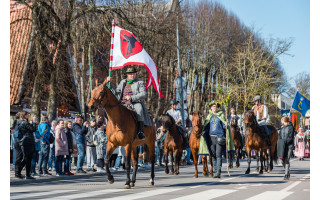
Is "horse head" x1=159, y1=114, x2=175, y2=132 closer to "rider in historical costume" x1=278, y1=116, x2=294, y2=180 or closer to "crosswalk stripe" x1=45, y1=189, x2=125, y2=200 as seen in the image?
"rider in historical costume" x1=278, y1=116, x2=294, y2=180

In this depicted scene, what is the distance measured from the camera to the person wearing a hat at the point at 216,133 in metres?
15.6

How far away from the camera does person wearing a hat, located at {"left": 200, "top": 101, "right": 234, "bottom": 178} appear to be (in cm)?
1555

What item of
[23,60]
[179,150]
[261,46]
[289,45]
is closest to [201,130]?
[179,150]

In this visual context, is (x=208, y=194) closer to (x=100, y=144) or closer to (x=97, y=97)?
(x=97, y=97)

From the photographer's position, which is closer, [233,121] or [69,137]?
[69,137]

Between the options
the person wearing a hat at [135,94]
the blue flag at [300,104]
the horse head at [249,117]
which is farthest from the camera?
the blue flag at [300,104]

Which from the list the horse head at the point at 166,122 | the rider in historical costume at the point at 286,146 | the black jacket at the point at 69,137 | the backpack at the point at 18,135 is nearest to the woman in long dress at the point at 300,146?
the horse head at the point at 166,122

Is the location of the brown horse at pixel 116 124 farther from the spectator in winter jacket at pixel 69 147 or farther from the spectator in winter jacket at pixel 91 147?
the spectator in winter jacket at pixel 91 147

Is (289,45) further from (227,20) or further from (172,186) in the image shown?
(172,186)

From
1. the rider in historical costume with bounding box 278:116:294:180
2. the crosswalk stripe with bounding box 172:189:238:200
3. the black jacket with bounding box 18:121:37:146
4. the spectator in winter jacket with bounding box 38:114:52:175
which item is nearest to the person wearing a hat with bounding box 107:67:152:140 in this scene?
the crosswalk stripe with bounding box 172:189:238:200

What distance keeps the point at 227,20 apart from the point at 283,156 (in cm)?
3381

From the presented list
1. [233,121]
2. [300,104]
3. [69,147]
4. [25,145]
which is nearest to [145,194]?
[25,145]

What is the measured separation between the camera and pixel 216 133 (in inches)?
619

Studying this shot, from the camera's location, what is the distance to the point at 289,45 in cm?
4638
